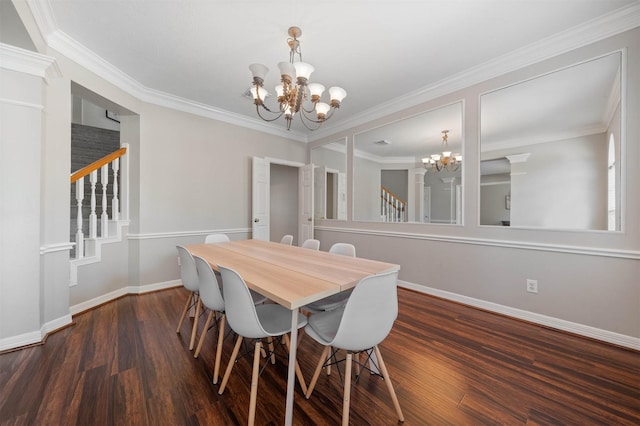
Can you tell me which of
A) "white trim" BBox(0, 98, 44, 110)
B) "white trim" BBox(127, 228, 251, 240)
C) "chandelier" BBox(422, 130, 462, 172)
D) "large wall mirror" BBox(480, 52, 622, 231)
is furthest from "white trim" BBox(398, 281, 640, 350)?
"white trim" BBox(0, 98, 44, 110)

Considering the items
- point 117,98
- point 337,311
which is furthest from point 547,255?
point 117,98

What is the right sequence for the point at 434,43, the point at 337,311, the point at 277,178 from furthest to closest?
the point at 277,178, the point at 434,43, the point at 337,311

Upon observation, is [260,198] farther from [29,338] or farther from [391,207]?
[29,338]

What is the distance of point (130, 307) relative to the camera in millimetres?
2820

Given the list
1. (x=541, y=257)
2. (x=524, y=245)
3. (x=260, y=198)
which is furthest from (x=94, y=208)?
(x=541, y=257)

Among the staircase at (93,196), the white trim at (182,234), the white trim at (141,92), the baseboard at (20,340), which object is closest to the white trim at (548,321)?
the white trim at (182,234)

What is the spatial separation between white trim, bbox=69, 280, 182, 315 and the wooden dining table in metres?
1.51

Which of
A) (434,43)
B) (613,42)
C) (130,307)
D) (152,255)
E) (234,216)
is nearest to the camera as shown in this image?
(613,42)

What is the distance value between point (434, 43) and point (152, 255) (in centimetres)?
420

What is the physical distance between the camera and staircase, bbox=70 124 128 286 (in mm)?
2693

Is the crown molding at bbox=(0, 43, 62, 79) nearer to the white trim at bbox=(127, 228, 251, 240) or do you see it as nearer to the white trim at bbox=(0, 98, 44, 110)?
the white trim at bbox=(0, 98, 44, 110)

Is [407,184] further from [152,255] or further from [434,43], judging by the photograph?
[152,255]

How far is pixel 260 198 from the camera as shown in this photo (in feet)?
14.3

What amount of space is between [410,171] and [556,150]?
5.12ft
